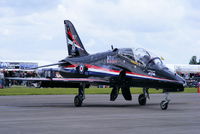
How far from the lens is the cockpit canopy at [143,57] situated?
1949 centimetres

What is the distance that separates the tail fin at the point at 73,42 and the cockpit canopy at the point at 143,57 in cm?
507

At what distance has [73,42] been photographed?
25.8 metres

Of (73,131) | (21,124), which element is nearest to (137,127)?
(73,131)

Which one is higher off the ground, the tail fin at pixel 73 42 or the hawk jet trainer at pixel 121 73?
the tail fin at pixel 73 42

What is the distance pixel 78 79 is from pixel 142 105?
3439mm

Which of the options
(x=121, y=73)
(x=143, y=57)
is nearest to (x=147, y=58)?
(x=143, y=57)

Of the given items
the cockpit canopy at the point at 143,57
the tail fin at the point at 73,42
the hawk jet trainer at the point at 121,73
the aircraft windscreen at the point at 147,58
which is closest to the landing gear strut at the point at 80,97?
the hawk jet trainer at the point at 121,73

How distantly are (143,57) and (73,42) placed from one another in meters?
6.93

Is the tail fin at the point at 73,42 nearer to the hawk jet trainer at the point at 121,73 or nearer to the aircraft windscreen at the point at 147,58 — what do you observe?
the hawk jet trainer at the point at 121,73

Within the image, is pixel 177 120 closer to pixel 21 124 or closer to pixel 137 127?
pixel 137 127

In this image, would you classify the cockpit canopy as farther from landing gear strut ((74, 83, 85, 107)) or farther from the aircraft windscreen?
landing gear strut ((74, 83, 85, 107))

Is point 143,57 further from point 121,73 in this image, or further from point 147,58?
point 121,73

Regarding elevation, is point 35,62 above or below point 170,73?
above

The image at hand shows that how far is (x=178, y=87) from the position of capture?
18453 mm
